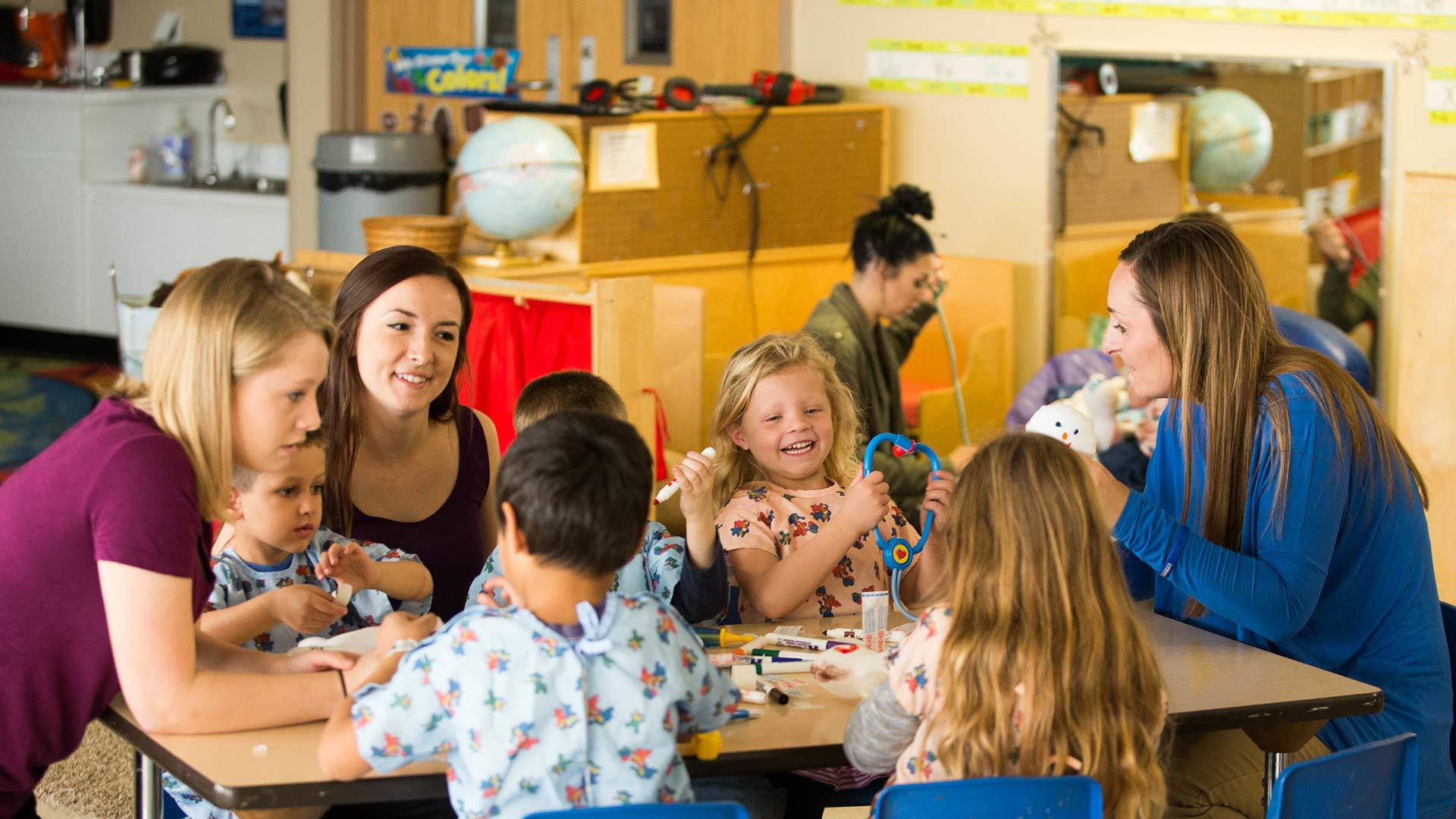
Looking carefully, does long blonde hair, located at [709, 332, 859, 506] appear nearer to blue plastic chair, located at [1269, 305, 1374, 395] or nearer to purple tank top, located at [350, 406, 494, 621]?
purple tank top, located at [350, 406, 494, 621]

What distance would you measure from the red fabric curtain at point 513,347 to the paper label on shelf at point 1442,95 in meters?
2.62

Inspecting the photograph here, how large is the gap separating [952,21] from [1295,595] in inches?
128

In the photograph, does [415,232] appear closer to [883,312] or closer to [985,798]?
[883,312]

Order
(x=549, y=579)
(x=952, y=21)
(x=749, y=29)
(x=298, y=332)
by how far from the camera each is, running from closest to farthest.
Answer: (x=549, y=579)
(x=298, y=332)
(x=952, y=21)
(x=749, y=29)

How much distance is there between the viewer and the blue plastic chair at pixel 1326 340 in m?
3.81

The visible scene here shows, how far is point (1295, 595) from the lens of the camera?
6.82ft

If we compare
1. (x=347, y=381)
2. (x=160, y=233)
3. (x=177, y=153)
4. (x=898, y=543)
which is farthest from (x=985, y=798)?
(x=177, y=153)

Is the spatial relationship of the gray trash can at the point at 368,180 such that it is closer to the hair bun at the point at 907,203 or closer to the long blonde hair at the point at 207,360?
the hair bun at the point at 907,203

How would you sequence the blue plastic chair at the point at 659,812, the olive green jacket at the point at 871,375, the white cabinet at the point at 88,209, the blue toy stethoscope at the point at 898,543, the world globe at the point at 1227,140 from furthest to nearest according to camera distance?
the white cabinet at the point at 88,209
the world globe at the point at 1227,140
the olive green jacket at the point at 871,375
the blue toy stethoscope at the point at 898,543
the blue plastic chair at the point at 659,812

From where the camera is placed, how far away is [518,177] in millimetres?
4035

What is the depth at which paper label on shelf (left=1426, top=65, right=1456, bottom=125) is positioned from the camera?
14.2 feet

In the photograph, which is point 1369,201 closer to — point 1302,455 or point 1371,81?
point 1371,81

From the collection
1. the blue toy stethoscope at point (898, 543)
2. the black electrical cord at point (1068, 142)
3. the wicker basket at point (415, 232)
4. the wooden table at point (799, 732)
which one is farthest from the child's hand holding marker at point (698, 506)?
the black electrical cord at point (1068, 142)

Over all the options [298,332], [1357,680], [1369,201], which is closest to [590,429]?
[298,332]
